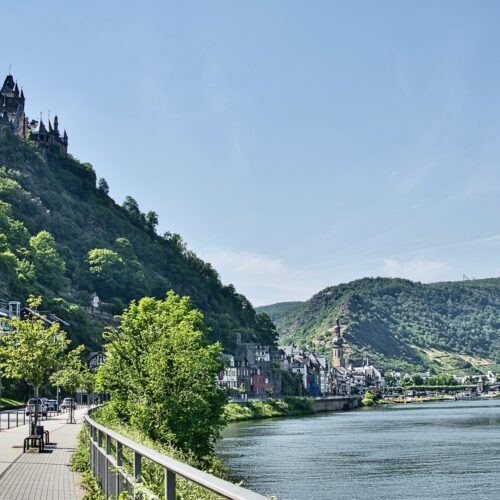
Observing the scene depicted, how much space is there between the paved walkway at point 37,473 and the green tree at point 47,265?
338ft

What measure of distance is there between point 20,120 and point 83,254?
1588 inches

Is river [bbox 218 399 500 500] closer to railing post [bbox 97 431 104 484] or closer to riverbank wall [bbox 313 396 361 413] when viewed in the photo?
railing post [bbox 97 431 104 484]

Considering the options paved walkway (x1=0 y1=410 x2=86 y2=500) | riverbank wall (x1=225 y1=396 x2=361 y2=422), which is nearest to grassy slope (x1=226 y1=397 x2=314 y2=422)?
riverbank wall (x1=225 y1=396 x2=361 y2=422)

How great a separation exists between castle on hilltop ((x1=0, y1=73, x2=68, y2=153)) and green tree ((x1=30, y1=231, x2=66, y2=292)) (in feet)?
157

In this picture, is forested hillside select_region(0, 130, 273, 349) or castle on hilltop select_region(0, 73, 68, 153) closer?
forested hillside select_region(0, 130, 273, 349)

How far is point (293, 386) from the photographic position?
574 feet

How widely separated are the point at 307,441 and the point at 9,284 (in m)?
62.5

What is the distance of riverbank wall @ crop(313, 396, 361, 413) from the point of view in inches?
5979

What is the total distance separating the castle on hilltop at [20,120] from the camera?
586 feet

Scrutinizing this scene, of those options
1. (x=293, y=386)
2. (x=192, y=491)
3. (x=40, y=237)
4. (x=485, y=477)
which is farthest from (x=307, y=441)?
(x=293, y=386)

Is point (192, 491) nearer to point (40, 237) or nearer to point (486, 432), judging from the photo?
point (486, 432)

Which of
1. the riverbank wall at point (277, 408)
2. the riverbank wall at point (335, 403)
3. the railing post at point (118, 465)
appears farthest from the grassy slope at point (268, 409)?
the railing post at point (118, 465)

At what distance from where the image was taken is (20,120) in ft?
593

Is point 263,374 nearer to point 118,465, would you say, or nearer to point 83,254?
point 83,254
